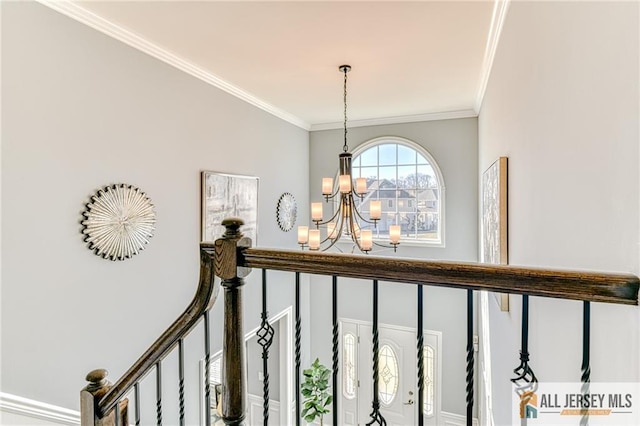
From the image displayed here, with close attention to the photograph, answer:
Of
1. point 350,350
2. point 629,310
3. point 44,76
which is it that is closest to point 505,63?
point 629,310

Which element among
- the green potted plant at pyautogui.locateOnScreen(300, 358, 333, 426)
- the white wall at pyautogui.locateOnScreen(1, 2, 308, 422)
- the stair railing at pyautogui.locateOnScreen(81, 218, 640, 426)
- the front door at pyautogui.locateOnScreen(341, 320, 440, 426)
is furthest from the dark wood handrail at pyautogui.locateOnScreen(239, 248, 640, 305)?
the front door at pyautogui.locateOnScreen(341, 320, 440, 426)

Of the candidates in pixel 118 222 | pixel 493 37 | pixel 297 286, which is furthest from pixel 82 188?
pixel 493 37

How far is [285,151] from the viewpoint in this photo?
15.8ft

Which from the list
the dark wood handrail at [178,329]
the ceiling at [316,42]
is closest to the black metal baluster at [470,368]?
the dark wood handrail at [178,329]

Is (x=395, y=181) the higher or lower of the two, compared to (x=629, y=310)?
higher

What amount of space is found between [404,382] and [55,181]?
199 inches

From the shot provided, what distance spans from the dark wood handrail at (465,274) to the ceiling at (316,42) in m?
1.80

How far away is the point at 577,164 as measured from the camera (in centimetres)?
95

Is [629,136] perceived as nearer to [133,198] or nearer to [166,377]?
[133,198]

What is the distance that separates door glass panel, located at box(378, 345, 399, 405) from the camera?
5285mm

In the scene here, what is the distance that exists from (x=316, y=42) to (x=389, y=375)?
15.6ft

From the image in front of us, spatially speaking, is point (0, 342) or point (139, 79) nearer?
point (0, 342)

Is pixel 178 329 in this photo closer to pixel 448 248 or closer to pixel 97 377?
pixel 97 377

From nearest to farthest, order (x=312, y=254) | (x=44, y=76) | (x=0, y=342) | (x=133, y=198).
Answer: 1. (x=312, y=254)
2. (x=0, y=342)
3. (x=44, y=76)
4. (x=133, y=198)
